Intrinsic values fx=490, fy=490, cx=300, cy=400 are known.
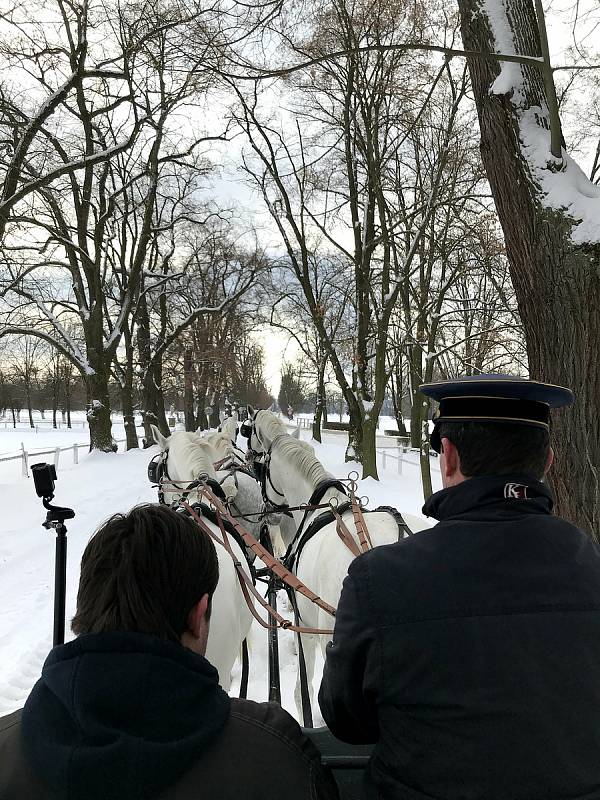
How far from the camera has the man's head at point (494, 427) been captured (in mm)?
1439

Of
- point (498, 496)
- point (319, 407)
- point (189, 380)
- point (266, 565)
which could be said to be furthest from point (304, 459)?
point (189, 380)

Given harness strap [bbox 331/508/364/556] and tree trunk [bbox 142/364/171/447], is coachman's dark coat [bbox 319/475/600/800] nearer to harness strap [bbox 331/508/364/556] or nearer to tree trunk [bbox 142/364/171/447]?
harness strap [bbox 331/508/364/556]

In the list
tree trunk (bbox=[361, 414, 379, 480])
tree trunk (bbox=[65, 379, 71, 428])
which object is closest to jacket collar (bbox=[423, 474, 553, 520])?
tree trunk (bbox=[361, 414, 379, 480])

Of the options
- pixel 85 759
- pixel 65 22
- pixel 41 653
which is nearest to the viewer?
pixel 85 759

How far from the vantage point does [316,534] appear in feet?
12.7

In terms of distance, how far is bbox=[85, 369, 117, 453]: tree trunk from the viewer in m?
18.7

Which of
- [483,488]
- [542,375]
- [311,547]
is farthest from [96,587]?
[542,375]

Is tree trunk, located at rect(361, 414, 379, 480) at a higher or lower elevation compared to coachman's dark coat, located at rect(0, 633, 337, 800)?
lower

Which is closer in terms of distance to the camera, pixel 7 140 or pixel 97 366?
pixel 7 140

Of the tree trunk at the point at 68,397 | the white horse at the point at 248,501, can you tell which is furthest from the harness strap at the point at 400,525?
the tree trunk at the point at 68,397

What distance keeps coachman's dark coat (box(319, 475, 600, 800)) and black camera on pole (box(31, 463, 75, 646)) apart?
6.45 feet

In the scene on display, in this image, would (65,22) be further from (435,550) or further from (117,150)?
(435,550)

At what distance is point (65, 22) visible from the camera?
14.2m

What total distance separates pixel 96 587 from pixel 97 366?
19286 mm
